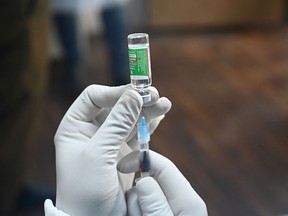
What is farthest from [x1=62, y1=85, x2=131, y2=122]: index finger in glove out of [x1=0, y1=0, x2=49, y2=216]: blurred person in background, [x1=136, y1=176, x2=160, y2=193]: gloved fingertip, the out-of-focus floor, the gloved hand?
the out-of-focus floor

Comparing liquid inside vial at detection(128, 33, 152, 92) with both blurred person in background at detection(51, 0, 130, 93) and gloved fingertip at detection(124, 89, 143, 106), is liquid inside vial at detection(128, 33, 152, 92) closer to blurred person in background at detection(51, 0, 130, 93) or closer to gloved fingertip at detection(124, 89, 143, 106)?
gloved fingertip at detection(124, 89, 143, 106)

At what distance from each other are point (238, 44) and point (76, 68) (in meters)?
0.90

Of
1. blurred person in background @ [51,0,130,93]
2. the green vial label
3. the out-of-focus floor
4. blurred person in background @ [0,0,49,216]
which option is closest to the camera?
the green vial label

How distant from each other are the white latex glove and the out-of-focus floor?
3.53 feet

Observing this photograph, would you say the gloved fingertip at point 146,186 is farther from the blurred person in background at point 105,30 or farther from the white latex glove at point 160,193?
the blurred person in background at point 105,30

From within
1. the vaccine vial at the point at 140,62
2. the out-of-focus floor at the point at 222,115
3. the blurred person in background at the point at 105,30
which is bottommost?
the out-of-focus floor at the point at 222,115

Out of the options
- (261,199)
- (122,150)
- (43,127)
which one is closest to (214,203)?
(261,199)

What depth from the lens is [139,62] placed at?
69 cm

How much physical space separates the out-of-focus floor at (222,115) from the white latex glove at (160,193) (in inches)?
42.3

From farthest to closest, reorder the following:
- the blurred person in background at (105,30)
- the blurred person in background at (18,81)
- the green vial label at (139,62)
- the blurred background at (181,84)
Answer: the blurred person in background at (105,30) → the blurred background at (181,84) → the blurred person in background at (18,81) → the green vial label at (139,62)

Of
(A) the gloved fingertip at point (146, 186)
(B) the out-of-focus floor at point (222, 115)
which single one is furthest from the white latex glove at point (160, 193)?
(B) the out-of-focus floor at point (222, 115)

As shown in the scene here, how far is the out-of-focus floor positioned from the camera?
195 centimetres

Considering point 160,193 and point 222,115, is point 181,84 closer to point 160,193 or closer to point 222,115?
point 222,115

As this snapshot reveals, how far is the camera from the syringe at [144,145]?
733mm
